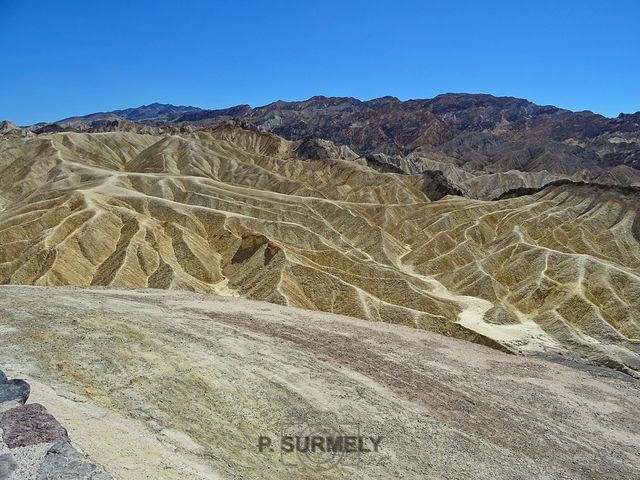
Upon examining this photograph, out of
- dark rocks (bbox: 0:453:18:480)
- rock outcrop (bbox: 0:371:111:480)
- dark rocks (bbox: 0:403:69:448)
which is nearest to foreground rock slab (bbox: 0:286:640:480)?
dark rocks (bbox: 0:403:69:448)

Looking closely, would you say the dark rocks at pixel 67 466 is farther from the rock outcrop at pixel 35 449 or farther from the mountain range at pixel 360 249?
the mountain range at pixel 360 249

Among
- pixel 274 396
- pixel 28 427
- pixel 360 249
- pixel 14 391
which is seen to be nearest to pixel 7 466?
pixel 28 427

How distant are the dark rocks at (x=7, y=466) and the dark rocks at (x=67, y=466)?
549 millimetres

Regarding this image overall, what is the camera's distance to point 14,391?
14359mm

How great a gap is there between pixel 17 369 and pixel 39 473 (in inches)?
365

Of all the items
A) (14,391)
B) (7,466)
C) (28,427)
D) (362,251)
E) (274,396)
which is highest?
(362,251)

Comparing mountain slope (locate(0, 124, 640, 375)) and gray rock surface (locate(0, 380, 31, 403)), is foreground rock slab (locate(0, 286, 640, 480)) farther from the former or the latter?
mountain slope (locate(0, 124, 640, 375))

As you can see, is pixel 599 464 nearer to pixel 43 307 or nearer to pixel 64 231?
pixel 43 307

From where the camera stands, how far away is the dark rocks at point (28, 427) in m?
12.1

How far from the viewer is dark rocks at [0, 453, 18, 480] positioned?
10.8 meters

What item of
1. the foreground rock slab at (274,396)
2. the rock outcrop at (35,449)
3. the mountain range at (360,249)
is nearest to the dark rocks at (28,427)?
the rock outcrop at (35,449)

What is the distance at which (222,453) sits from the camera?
55.6ft

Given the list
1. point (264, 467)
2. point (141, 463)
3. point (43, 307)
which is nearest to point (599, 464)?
point (264, 467)

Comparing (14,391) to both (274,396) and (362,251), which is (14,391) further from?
(362,251)
